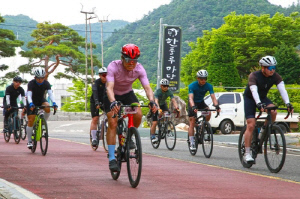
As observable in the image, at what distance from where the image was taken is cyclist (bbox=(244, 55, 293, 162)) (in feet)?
32.0

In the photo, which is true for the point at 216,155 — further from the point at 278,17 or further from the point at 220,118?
the point at 278,17

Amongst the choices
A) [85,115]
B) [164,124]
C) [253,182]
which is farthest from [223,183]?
[85,115]

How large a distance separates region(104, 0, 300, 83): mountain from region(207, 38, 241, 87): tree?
52.0 m

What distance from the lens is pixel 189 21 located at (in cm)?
14912

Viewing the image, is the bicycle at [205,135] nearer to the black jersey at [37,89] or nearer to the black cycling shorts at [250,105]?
the black cycling shorts at [250,105]

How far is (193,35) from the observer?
14575 cm

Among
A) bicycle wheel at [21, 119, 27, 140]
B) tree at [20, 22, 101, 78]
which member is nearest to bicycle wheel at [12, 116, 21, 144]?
bicycle wheel at [21, 119, 27, 140]

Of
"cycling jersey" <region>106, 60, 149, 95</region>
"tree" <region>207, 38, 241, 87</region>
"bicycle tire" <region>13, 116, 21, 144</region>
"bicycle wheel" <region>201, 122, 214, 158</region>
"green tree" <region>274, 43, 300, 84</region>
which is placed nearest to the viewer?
"cycling jersey" <region>106, 60, 149, 95</region>

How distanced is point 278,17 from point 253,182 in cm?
7316

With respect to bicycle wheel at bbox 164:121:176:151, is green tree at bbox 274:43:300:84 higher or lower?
higher

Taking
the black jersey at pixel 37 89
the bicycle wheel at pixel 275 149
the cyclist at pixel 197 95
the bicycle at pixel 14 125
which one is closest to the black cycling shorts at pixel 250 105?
the bicycle wheel at pixel 275 149

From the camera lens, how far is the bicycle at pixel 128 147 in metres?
7.43

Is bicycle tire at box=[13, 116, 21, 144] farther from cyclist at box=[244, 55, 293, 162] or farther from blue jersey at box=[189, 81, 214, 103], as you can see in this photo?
cyclist at box=[244, 55, 293, 162]

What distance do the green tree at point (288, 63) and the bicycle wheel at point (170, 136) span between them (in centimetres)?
5701
